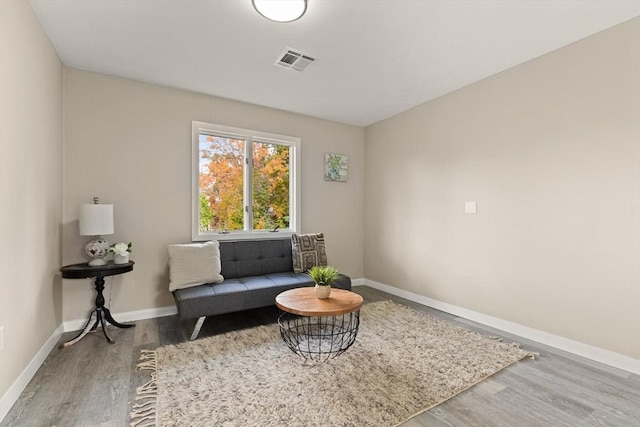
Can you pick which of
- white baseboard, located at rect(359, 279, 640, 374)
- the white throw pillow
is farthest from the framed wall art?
the white throw pillow

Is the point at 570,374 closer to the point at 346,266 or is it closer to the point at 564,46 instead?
the point at 564,46

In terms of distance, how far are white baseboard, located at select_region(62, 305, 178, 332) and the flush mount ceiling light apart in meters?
3.03

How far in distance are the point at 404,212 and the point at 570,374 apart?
2387 mm

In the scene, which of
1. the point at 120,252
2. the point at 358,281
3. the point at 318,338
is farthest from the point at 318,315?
the point at 358,281

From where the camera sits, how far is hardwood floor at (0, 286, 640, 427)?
1.64 m

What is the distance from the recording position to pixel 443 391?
189 cm

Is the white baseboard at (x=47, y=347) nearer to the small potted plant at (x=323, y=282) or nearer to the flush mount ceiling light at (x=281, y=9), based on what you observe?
the small potted plant at (x=323, y=282)

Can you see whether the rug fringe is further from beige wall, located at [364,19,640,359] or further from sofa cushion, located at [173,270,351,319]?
beige wall, located at [364,19,640,359]

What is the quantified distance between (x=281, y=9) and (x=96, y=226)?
2360 mm

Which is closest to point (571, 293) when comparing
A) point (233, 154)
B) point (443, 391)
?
point (443, 391)

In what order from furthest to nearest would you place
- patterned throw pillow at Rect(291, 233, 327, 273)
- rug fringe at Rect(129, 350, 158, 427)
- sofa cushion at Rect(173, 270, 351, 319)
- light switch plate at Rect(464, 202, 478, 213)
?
patterned throw pillow at Rect(291, 233, 327, 273)
light switch plate at Rect(464, 202, 478, 213)
sofa cushion at Rect(173, 270, 351, 319)
rug fringe at Rect(129, 350, 158, 427)

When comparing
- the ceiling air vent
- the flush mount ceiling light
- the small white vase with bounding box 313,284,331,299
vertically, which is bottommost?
the small white vase with bounding box 313,284,331,299

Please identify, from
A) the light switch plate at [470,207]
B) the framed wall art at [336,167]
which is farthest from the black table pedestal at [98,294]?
the light switch plate at [470,207]

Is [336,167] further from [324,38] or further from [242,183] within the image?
[324,38]
